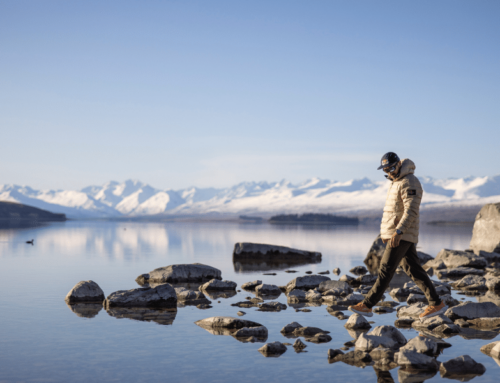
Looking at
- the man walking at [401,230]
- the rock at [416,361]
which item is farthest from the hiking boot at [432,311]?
the rock at [416,361]

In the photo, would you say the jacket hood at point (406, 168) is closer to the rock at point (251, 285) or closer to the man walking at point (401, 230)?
the man walking at point (401, 230)

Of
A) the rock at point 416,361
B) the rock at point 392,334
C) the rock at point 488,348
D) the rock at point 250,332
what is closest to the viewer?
the rock at point 416,361

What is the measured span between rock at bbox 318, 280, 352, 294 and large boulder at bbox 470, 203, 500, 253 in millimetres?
16118

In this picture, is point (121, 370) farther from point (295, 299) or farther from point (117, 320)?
point (295, 299)

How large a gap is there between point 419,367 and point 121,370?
3873 mm

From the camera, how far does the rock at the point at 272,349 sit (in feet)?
25.5

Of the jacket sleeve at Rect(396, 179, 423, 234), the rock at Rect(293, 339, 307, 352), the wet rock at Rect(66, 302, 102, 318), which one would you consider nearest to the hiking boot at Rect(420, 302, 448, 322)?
the jacket sleeve at Rect(396, 179, 423, 234)

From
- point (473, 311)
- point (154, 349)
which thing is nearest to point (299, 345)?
point (154, 349)

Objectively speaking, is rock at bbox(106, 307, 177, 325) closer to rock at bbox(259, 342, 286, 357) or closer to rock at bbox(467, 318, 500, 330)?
rock at bbox(259, 342, 286, 357)

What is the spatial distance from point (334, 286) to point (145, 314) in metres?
5.46

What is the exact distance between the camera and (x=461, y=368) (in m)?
6.94

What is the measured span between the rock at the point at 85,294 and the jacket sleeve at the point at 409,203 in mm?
7091

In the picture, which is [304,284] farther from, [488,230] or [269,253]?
[488,230]

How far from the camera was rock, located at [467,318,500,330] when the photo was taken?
9841mm
